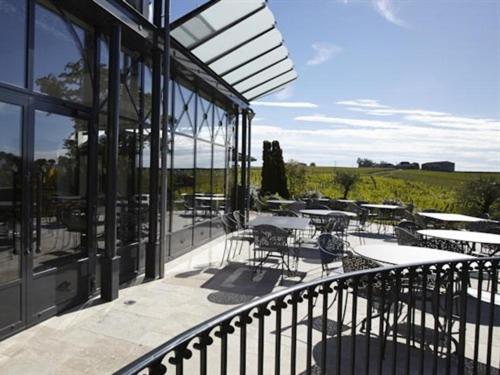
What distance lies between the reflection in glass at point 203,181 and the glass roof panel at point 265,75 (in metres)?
1.95

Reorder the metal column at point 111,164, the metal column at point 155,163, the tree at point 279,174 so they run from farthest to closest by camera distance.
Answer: the tree at point 279,174 < the metal column at point 155,163 < the metal column at point 111,164

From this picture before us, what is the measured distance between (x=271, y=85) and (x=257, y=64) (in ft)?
6.68

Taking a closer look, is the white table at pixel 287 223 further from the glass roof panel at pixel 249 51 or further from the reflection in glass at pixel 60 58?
the glass roof panel at pixel 249 51

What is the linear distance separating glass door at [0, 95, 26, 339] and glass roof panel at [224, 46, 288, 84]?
557cm

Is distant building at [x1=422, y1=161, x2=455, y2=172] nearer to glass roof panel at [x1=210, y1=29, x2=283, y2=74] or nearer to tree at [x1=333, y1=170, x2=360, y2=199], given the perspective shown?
tree at [x1=333, y1=170, x2=360, y2=199]

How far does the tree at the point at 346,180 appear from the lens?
1692 centimetres

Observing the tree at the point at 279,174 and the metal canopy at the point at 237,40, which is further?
the tree at the point at 279,174

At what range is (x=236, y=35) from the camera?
266 inches

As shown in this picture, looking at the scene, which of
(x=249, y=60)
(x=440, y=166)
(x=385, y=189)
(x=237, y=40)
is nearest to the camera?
(x=237, y=40)

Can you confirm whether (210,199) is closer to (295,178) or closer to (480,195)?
(480,195)

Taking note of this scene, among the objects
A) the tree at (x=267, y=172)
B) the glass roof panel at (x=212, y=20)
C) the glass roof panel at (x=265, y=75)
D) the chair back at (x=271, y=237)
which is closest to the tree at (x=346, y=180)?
the tree at (x=267, y=172)

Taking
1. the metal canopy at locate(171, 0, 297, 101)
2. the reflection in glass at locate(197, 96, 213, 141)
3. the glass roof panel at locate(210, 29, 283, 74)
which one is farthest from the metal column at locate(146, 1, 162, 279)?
the reflection in glass at locate(197, 96, 213, 141)

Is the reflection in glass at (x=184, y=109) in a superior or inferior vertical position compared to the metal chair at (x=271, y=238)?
superior

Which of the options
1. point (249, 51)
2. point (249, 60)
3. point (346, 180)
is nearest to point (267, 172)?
point (346, 180)
